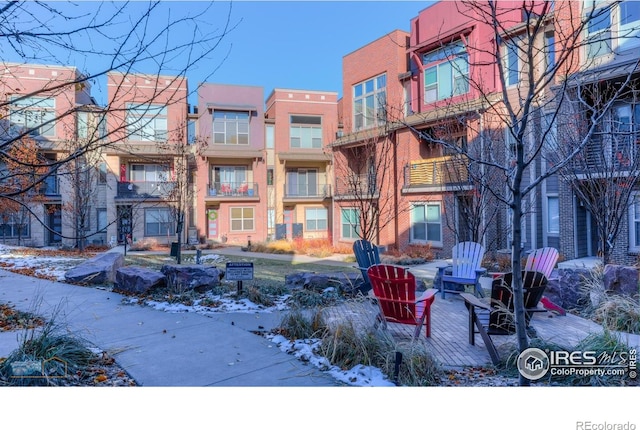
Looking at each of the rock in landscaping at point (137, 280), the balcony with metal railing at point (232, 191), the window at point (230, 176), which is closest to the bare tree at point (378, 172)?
the rock in landscaping at point (137, 280)

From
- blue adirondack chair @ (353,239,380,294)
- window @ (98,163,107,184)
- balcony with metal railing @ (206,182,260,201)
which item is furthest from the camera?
balcony with metal railing @ (206,182,260,201)

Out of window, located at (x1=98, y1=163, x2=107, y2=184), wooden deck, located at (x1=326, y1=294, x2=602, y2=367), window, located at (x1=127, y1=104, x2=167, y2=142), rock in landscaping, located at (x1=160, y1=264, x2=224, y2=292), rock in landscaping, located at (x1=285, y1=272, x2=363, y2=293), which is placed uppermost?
window, located at (x1=98, y1=163, x2=107, y2=184)

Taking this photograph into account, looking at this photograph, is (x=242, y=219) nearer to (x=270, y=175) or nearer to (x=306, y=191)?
(x=270, y=175)

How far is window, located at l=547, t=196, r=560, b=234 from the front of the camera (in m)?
15.4

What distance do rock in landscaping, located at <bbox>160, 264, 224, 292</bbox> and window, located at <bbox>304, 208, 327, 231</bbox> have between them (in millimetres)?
25045

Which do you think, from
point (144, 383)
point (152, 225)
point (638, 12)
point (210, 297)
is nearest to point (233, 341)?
point (144, 383)

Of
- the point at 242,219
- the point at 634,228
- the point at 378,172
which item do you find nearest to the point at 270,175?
the point at 242,219

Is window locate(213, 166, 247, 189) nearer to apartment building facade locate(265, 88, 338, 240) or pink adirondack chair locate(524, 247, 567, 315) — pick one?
apartment building facade locate(265, 88, 338, 240)

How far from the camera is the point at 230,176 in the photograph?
31766mm

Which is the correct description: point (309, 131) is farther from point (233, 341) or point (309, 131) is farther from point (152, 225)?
point (233, 341)

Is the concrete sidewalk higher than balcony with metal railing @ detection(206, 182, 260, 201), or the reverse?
balcony with metal railing @ detection(206, 182, 260, 201)

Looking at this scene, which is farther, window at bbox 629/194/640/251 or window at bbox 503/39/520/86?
window at bbox 629/194/640/251

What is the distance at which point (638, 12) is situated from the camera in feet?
42.1

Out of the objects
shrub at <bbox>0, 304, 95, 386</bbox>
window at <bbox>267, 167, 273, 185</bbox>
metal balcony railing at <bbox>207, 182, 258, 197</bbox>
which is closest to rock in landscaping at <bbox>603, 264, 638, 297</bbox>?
shrub at <bbox>0, 304, 95, 386</bbox>
